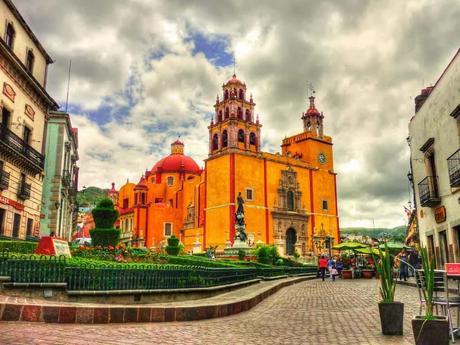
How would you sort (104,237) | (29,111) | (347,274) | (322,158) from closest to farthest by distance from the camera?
(104,237) → (29,111) → (347,274) → (322,158)

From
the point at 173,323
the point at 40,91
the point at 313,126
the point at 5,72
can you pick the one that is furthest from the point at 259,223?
the point at 173,323

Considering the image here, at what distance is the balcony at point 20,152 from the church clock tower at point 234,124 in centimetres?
2420

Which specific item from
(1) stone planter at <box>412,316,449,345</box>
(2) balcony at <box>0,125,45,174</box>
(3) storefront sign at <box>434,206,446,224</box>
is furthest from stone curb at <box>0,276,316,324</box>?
(2) balcony at <box>0,125,45,174</box>

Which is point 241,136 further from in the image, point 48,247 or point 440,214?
point 48,247

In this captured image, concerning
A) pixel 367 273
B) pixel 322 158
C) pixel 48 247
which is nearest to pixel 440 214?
pixel 367 273

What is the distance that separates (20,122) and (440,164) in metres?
17.4

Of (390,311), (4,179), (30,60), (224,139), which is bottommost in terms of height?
(390,311)

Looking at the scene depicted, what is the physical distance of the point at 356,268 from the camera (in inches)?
1046

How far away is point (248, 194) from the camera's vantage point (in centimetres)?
4300

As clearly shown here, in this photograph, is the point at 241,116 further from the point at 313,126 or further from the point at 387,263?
the point at 387,263

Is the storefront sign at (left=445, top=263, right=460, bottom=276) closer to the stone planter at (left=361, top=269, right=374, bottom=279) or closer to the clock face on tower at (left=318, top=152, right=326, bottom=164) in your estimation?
the stone planter at (left=361, top=269, right=374, bottom=279)

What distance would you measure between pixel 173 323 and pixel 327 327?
253 centimetres

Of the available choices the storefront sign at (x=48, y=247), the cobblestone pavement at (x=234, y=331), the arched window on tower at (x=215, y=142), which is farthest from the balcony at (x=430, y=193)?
the arched window on tower at (x=215, y=142)

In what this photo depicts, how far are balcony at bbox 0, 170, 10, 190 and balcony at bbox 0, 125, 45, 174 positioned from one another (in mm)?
829
